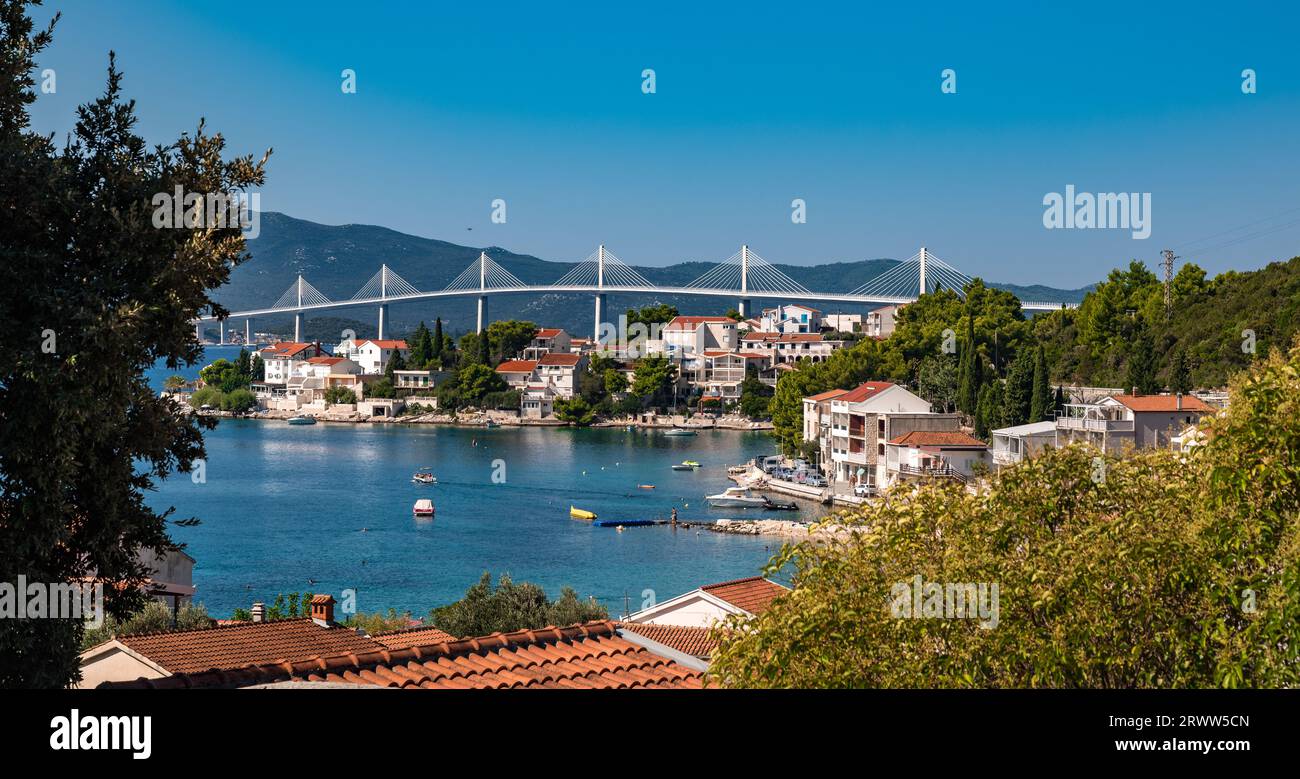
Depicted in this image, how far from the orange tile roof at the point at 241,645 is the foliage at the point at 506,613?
2.47 m

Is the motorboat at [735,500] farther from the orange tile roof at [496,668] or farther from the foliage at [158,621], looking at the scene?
the orange tile roof at [496,668]

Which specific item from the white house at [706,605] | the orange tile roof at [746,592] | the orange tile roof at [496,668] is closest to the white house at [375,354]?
the orange tile roof at [746,592]

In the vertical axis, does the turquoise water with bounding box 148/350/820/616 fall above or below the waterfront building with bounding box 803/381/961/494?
below

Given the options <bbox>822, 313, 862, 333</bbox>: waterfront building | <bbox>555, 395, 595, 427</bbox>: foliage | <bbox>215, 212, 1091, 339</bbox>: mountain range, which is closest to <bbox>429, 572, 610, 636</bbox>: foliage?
<bbox>555, 395, 595, 427</bbox>: foliage

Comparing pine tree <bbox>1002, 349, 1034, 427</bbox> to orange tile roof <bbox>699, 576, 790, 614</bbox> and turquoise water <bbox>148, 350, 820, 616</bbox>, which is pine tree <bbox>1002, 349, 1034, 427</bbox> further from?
orange tile roof <bbox>699, 576, 790, 614</bbox>

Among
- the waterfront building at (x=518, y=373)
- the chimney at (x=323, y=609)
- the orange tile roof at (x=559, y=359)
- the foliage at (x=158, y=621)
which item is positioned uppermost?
the orange tile roof at (x=559, y=359)

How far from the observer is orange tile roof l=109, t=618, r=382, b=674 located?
4.84 m

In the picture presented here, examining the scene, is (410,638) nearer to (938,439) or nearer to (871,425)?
(938,439)

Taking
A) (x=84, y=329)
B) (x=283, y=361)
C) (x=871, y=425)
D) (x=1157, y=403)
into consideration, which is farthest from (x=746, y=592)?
(x=283, y=361)

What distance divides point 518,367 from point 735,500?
75.2 feet

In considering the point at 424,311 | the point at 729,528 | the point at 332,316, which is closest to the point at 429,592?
the point at 729,528

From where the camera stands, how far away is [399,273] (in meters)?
128

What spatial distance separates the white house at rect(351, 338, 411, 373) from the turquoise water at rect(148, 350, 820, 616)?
45.5 feet

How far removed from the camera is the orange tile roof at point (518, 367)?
141 ft
